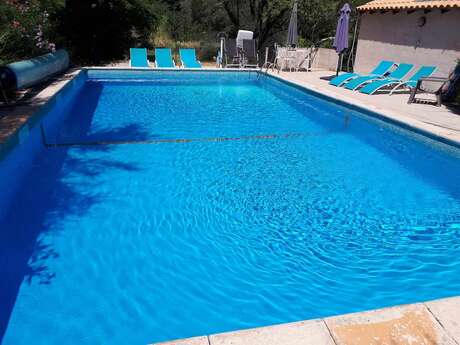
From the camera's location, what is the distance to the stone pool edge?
191cm

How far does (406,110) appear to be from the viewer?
23.5 ft

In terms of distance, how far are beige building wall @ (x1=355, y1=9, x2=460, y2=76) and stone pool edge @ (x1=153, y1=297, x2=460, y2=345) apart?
8.93m

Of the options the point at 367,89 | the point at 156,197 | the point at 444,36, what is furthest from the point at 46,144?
the point at 444,36

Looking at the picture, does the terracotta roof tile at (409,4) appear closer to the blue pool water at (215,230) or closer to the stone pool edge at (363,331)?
the blue pool water at (215,230)

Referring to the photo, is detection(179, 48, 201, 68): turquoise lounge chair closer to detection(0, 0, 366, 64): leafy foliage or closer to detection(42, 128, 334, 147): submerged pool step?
detection(0, 0, 366, 64): leafy foliage

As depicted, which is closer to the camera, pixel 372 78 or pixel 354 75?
pixel 372 78

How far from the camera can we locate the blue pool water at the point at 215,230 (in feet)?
8.81

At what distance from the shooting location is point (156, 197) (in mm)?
4270

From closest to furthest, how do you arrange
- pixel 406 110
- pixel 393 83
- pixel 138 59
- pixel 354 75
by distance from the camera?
pixel 406 110, pixel 393 83, pixel 354 75, pixel 138 59

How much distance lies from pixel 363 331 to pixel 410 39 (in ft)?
34.6

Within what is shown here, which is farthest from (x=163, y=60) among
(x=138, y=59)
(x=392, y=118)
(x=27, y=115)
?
(x=392, y=118)

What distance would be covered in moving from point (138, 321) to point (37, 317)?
2.36 feet

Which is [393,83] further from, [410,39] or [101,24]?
[101,24]

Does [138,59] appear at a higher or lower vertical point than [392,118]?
higher
